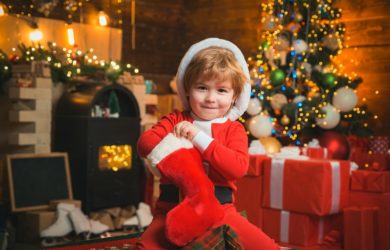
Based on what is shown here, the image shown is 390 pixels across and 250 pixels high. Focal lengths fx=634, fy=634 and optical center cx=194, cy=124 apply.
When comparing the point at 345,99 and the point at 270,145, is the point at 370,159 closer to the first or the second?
the point at 345,99

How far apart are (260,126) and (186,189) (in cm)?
328

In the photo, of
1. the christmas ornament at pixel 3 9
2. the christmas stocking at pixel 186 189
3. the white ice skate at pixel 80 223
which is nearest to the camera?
the christmas stocking at pixel 186 189

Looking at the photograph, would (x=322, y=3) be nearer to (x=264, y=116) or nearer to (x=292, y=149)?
(x=264, y=116)

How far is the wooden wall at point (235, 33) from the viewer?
17.2 feet

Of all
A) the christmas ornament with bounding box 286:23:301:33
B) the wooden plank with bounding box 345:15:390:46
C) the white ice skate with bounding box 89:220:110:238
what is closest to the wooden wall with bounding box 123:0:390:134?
the wooden plank with bounding box 345:15:390:46

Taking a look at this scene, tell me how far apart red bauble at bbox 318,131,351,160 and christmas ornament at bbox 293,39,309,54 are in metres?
0.75

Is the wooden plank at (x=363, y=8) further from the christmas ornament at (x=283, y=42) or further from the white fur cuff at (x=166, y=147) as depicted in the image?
the white fur cuff at (x=166, y=147)

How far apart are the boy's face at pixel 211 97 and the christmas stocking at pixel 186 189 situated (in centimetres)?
15

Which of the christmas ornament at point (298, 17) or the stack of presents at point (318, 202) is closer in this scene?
the stack of presents at point (318, 202)

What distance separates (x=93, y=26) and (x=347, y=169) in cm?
296

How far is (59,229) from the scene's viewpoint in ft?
13.8

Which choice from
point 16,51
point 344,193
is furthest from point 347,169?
point 16,51

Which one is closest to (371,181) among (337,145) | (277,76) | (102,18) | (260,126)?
(337,145)

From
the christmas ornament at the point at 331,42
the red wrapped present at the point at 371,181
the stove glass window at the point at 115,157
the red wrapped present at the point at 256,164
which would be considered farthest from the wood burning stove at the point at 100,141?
the red wrapped present at the point at 371,181
